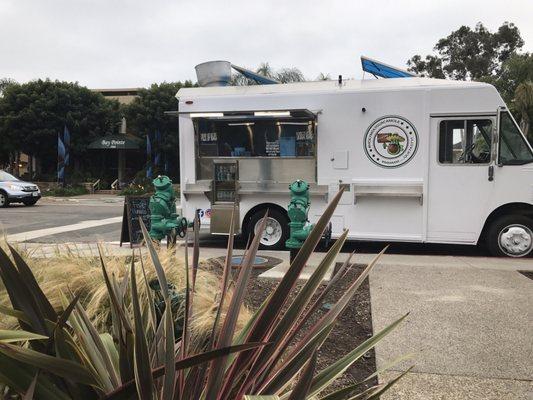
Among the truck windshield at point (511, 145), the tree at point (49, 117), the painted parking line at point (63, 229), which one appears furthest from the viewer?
the tree at point (49, 117)

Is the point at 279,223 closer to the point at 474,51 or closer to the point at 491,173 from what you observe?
the point at 491,173

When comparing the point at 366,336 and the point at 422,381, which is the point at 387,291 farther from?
the point at 422,381

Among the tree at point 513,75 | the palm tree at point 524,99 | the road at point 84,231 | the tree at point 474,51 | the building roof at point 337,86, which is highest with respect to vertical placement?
the tree at point 474,51

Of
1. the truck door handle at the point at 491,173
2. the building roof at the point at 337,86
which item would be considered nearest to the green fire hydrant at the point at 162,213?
the building roof at the point at 337,86

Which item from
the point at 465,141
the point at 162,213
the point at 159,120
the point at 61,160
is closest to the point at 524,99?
the point at 159,120

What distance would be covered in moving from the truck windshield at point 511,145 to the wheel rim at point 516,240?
3.47 ft

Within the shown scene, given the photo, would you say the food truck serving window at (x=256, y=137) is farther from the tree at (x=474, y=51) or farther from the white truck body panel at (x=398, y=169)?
the tree at (x=474, y=51)

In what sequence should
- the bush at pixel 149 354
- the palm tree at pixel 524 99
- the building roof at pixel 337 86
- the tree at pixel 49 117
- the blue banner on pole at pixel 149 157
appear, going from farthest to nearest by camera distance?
the tree at pixel 49 117 → the blue banner on pole at pixel 149 157 → the palm tree at pixel 524 99 → the building roof at pixel 337 86 → the bush at pixel 149 354

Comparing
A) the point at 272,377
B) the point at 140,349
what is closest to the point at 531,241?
the point at 272,377

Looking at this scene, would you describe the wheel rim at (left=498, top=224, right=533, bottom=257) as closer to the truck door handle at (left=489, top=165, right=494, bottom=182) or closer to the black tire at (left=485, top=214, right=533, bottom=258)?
the black tire at (left=485, top=214, right=533, bottom=258)

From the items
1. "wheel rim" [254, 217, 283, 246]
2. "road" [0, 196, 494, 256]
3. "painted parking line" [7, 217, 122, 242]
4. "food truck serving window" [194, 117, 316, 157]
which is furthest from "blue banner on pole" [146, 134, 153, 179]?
"wheel rim" [254, 217, 283, 246]

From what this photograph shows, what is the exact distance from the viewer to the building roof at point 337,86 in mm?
8297

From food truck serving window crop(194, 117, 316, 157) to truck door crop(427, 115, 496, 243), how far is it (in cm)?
213

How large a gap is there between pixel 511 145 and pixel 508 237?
4.84 ft
